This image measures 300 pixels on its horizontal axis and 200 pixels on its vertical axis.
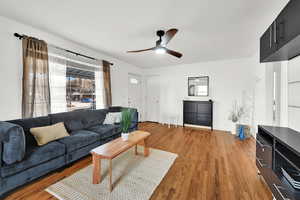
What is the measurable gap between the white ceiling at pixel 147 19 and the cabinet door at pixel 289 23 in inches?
17.4

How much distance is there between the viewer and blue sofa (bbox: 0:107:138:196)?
58.4 inches

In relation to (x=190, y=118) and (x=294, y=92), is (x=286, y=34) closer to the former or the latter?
(x=294, y=92)

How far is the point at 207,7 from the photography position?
1740 millimetres

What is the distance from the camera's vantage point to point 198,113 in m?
4.60

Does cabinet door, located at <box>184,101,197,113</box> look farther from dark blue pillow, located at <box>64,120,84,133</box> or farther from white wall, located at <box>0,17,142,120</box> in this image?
white wall, located at <box>0,17,142,120</box>

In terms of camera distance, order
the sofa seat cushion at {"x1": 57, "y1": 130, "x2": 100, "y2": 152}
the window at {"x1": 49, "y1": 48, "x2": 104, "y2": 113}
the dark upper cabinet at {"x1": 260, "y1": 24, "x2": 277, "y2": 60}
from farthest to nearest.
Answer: the window at {"x1": 49, "y1": 48, "x2": 104, "y2": 113}, the sofa seat cushion at {"x1": 57, "y1": 130, "x2": 100, "y2": 152}, the dark upper cabinet at {"x1": 260, "y1": 24, "x2": 277, "y2": 60}

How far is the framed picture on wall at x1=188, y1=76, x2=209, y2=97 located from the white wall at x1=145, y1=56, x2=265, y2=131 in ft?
0.44

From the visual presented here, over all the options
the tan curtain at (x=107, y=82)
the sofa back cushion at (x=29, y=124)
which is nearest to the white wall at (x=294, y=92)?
the sofa back cushion at (x=29, y=124)

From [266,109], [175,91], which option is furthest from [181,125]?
[266,109]

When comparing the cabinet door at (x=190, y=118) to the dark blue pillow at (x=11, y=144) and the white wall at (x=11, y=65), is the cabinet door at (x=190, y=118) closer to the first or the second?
the dark blue pillow at (x=11, y=144)

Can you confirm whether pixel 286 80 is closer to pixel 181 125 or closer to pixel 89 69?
pixel 181 125

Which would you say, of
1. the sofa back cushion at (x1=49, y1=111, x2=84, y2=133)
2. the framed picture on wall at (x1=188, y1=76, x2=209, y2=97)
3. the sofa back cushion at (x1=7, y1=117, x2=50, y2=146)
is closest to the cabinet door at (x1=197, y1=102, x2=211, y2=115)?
the framed picture on wall at (x1=188, y1=76, x2=209, y2=97)

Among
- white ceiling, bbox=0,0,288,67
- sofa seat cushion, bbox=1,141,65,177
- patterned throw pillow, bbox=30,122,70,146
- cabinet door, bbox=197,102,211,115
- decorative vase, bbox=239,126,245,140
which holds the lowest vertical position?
decorative vase, bbox=239,126,245,140

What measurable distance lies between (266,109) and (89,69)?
4.52m
